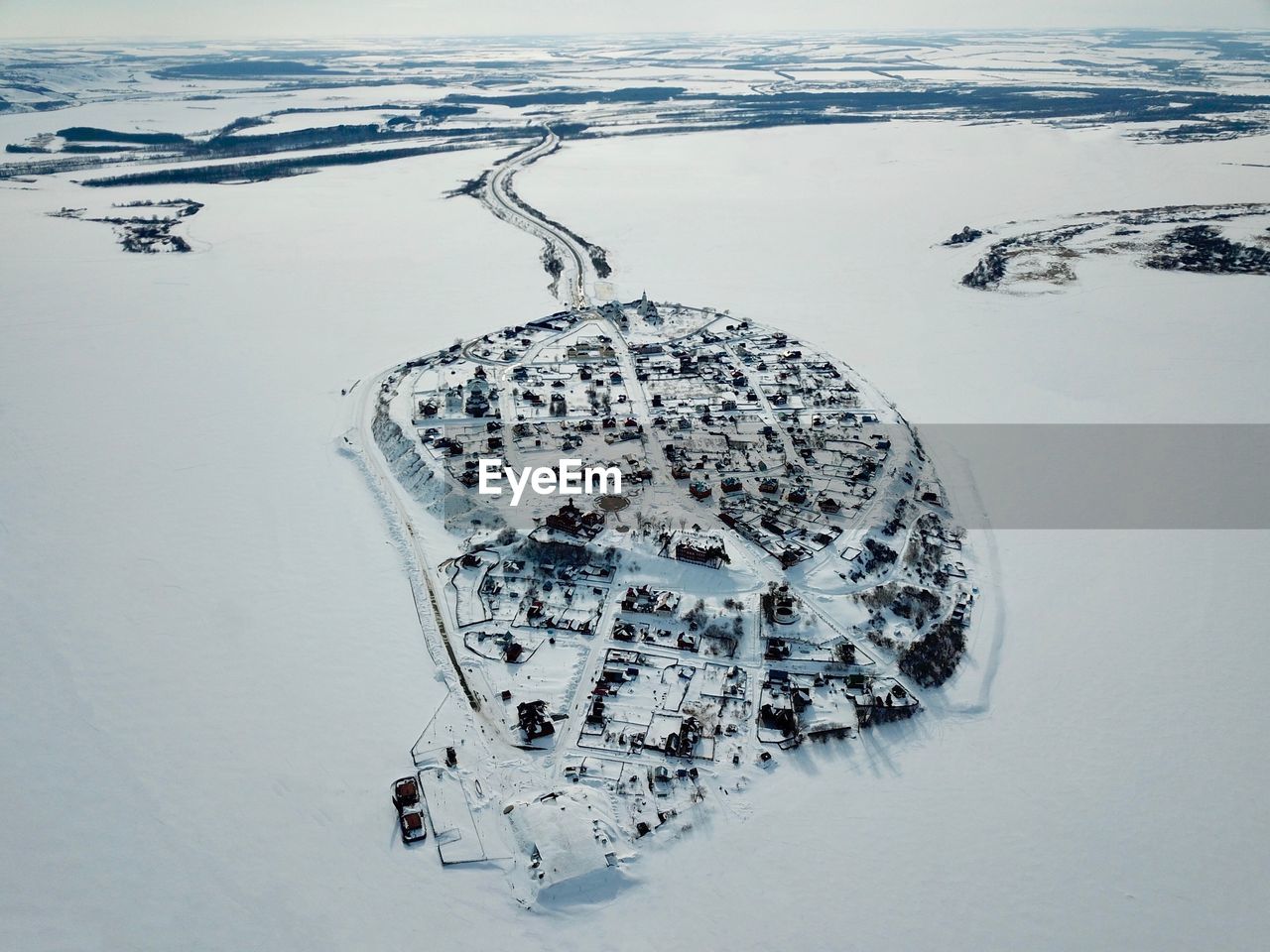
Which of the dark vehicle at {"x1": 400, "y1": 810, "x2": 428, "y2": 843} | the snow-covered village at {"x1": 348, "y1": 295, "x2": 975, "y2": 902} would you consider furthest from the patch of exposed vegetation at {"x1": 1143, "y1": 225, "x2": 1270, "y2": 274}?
the dark vehicle at {"x1": 400, "y1": 810, "x2": 428, "y2": 843}

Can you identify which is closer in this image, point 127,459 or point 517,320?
point 127,459

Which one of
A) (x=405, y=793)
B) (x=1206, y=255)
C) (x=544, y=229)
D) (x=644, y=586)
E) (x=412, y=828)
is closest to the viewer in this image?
(x=412, y=828)

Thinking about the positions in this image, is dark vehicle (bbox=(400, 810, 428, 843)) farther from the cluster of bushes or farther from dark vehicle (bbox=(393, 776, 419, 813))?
the cluster of bushes

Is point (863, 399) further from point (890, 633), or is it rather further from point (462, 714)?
point (462, 714)

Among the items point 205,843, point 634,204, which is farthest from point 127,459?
point 634,204

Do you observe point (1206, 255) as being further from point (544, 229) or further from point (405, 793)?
point (405, 793)

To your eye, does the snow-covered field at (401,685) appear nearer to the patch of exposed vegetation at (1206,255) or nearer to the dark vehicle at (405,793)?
the dark vehicle at (405,793)

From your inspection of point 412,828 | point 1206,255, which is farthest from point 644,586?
point 1206,255

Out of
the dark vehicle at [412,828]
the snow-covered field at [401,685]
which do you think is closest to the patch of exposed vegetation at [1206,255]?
the snow-covered field at [401,685]
